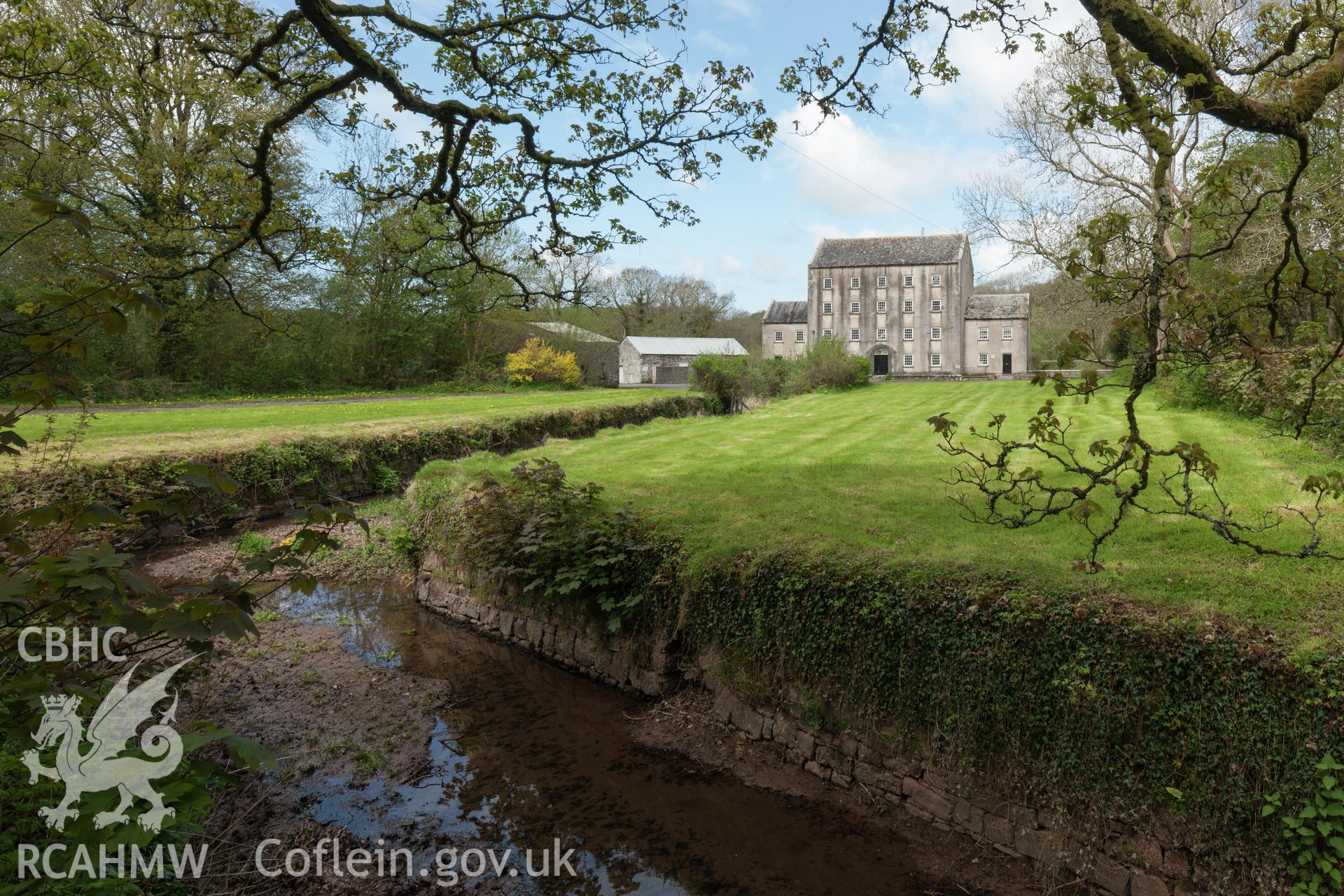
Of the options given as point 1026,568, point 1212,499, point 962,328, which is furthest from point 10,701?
point 962,328

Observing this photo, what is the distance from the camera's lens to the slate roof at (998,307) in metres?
51.9

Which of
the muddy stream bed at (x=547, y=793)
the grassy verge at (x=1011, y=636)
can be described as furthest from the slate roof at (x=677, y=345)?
the muddy stream bed at (x=547, y=793)

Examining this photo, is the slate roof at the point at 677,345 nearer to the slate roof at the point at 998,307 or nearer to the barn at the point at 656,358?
the barn at the point at 656,358

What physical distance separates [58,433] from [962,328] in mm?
53362

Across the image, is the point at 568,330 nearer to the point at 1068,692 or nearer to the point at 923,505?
the point at 923,505

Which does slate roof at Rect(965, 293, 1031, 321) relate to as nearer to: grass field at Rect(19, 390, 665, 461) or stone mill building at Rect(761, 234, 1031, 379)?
stone mill building at Rect(761, 234, 1031, 379)

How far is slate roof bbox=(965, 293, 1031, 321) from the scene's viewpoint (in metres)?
51.9

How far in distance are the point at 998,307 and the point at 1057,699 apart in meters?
54.9

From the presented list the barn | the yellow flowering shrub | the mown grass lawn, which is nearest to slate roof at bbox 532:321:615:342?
the yellow flowering shrub

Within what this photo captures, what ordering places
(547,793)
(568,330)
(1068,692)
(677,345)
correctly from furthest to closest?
(677,345)
(568,330)
(547,793)
(1068,692)

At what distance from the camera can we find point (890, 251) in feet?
180

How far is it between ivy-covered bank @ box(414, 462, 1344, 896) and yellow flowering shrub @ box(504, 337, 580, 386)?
3230cm

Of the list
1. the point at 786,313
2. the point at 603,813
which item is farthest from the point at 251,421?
the point at 786,313

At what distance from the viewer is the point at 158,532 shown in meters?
11.7
